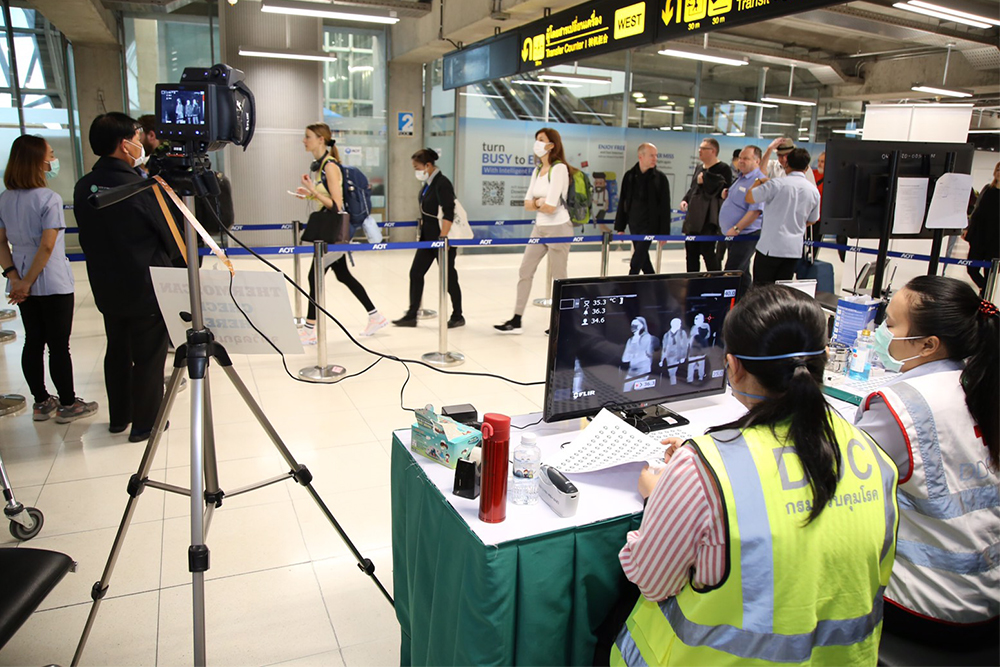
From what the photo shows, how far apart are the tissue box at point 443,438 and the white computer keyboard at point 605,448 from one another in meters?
0.22

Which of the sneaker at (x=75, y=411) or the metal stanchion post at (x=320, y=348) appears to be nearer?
the sneaker at (x=75, y=411)

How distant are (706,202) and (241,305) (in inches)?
241

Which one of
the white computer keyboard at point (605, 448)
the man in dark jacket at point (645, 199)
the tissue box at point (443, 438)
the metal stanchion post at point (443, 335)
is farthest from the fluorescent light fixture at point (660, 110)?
the tissue box at point (443, 438)

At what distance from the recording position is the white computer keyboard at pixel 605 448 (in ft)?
5.92

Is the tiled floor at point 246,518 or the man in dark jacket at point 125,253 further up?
the man in dark jacket at point 125,253

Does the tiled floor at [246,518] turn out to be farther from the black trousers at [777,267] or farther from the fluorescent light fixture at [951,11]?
the fluorescent light fixture at [951,11]

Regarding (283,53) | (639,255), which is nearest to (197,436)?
(639,255)

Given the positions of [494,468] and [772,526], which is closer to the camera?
[772,526]

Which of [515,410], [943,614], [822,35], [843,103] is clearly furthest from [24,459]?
[843,103]

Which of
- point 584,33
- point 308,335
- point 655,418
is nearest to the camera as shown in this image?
point 655,418

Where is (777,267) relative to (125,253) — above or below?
below

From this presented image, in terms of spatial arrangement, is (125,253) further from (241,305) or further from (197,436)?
(197,436)

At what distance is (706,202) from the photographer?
716 cm

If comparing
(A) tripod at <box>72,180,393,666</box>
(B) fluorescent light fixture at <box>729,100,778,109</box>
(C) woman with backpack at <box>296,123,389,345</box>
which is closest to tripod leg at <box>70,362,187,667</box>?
(A) tripod at <box>72,180,393,666</box>
